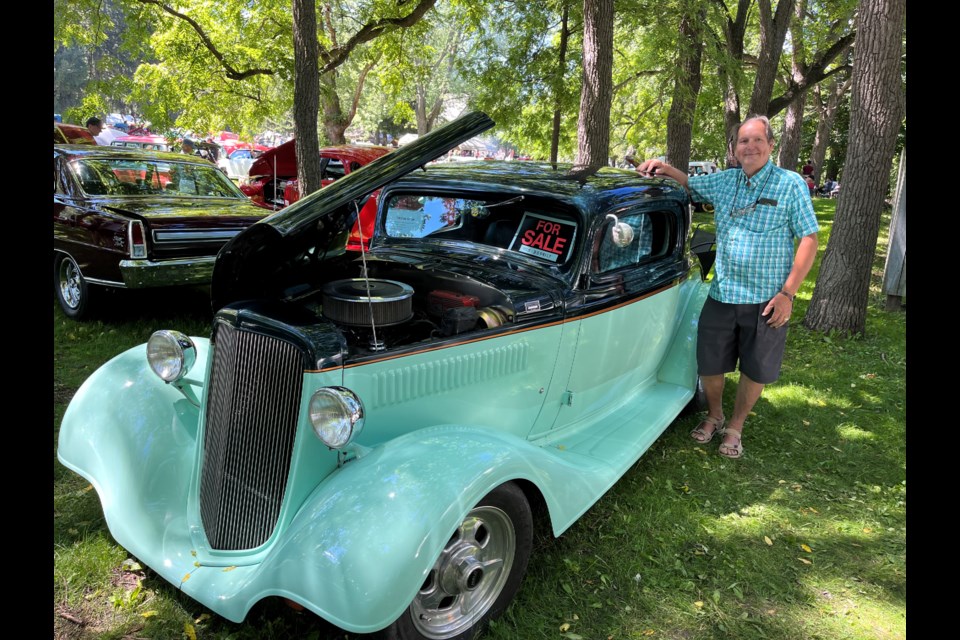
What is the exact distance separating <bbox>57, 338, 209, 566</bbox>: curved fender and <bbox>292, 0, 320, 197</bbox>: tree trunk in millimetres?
4118

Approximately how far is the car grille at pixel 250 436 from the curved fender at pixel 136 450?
18cm

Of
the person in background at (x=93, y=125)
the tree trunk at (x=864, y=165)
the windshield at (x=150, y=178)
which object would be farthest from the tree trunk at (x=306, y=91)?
the person in background at (x=93, y=125)

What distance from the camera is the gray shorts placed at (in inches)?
152

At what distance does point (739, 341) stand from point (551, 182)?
1.69 m

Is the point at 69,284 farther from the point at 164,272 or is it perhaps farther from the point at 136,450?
the point at 136,450

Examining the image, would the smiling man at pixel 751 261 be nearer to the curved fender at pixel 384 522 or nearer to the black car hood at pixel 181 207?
the curved fender at pixel 384 522

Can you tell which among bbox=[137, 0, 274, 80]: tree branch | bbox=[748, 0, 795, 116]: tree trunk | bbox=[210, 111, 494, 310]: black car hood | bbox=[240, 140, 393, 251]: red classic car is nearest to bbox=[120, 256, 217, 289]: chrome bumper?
bbox=[210, 111, 494, 310]: black car hood

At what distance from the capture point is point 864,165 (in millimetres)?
6094

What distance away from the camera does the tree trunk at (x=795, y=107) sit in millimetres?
14711

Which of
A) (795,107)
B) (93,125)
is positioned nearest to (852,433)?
(93,125)

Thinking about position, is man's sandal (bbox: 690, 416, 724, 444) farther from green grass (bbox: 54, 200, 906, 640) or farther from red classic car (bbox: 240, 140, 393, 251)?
red classic car (bbox: 240, 140, 393, 251)

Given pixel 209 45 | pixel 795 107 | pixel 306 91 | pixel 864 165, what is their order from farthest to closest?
pixel 795 107, pixel 209 45, pixel 306 91, pixel 864 165

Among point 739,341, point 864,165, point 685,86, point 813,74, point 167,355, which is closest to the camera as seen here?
point 167,355
